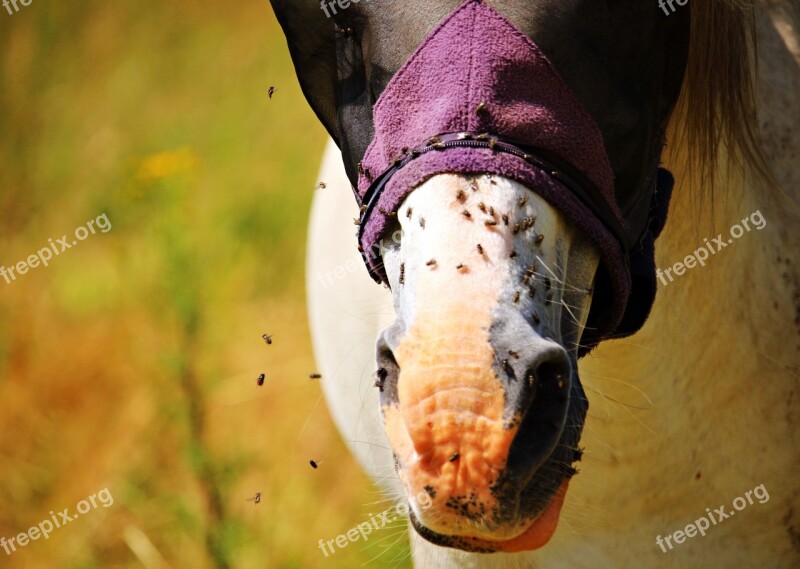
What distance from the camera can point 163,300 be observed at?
4973mm

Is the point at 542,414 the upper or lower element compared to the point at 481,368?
lower

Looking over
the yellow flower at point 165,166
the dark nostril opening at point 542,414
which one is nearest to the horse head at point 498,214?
the dark nostril opening at point 542,414

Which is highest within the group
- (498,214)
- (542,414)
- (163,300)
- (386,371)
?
(498,214)

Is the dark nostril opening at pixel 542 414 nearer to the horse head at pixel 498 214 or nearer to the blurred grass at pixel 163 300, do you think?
the horse head at pixel 498 214

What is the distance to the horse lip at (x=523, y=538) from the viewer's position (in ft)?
5.40

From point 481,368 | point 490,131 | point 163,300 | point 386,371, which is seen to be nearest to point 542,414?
point 481,368

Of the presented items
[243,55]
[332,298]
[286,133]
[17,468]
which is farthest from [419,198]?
[243,55]

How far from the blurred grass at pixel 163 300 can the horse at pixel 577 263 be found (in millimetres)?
1490

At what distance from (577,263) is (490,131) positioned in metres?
0.29

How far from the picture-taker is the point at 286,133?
624 centimetres

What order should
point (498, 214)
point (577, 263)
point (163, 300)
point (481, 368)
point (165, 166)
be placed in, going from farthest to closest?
point (163, 300)
point (165, 166)
point (577, 263)
point (498, 214)
point (481, 368)

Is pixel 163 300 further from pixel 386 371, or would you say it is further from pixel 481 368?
pixel 481 368

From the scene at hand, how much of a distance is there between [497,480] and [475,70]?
69 cm

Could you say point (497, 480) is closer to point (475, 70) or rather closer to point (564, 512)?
point (475, 70)
